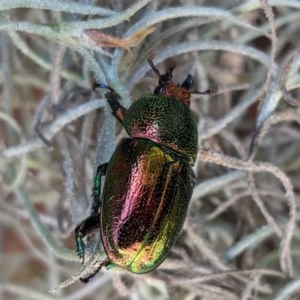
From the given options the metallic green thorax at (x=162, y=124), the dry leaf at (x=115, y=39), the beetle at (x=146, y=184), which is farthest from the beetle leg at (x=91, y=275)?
the dry leaf at (x=115, y=39)

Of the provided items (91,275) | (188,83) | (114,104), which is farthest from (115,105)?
(91,275)

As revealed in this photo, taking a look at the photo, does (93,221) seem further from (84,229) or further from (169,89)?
(169,89)

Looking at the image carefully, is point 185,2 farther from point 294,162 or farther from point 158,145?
point 294,162

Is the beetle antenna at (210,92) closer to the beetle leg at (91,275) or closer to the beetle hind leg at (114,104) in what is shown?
the beetle hind leg at (114,104)

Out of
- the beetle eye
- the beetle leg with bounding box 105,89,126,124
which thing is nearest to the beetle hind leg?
the beetle leg with bounding box 105,89,126,124

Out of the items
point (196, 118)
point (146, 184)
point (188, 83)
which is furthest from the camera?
point (196, 118)

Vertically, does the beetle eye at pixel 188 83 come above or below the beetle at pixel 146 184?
above

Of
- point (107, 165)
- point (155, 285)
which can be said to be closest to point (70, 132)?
point (107, 165)
